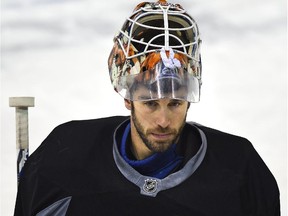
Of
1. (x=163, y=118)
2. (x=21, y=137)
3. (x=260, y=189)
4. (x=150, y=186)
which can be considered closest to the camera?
(x=163, y=118)

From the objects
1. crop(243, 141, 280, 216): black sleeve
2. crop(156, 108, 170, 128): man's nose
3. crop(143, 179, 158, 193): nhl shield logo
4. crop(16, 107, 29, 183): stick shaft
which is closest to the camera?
crop(156, 108, 170, 128): man's nose

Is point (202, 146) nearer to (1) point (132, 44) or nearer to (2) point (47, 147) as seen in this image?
(1) point (132, 44)

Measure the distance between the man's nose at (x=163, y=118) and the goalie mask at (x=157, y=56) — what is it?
75 millimetres

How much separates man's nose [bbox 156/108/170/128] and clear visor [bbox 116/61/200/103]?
73 millimetres

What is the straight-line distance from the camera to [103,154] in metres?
3.29

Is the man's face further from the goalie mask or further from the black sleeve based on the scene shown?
the black sleeve

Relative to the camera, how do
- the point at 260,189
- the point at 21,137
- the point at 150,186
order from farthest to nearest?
the point at 21,137 < the point at 260,189 < the point at 150,186

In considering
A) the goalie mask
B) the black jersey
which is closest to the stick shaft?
Answer: the black jersey

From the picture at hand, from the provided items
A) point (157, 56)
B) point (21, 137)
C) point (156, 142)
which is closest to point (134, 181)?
point (156, 142)

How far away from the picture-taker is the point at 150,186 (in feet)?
10.1

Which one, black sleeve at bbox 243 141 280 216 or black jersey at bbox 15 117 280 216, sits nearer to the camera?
→ black jersey at bbox 15 117 280 216

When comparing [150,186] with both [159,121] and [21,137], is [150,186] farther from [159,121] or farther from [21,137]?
[21,137]

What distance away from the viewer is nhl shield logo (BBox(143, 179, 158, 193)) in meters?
3.07

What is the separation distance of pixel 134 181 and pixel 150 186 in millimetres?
95
